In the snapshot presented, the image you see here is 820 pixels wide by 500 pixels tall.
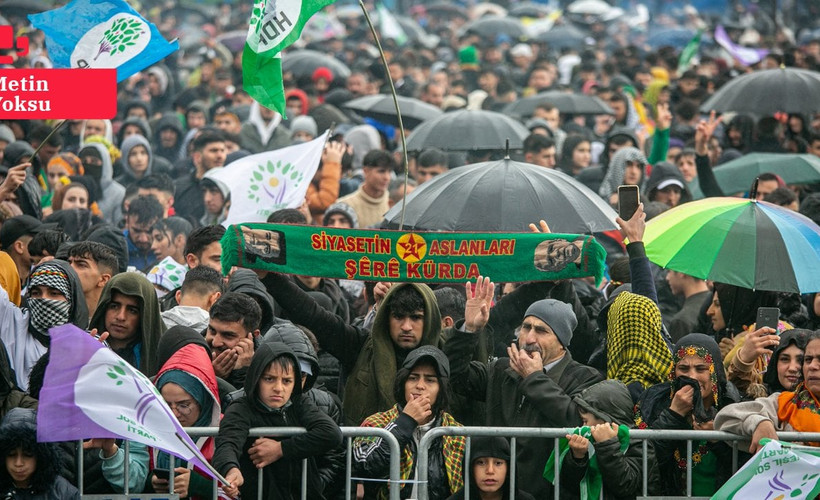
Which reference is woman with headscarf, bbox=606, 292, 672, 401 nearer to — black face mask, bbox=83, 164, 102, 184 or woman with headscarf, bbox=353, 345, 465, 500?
woman with headscarf, bbox=353, 345, 465, 500

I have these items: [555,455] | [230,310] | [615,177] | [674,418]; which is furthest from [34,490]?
[615,177]

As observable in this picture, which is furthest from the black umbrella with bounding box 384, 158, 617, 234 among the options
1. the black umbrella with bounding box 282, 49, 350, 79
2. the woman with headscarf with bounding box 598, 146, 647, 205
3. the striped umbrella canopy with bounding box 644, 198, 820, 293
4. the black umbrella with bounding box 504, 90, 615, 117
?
the black umbrella with bounding box 282, 49, 350, 79

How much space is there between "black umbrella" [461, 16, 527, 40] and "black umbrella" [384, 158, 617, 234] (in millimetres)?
18509

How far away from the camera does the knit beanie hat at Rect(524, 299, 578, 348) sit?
671 centimetres

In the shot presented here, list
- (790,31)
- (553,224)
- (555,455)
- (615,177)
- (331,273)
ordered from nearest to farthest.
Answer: (555,455) < (331,273) < (553,224) < (615,177) < (790,31)

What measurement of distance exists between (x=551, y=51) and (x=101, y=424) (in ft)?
71.3

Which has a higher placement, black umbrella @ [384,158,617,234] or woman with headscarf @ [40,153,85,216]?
woman with headscarf @ [40,153,85,216]

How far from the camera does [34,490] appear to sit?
590cm

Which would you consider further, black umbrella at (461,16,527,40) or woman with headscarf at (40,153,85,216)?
black umbrella at (461,16,527,40)

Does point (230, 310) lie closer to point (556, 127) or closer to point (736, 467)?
point (736, 467)

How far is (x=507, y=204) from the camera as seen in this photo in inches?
316

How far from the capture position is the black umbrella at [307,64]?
19.5 m

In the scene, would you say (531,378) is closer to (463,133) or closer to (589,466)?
(589,466)
